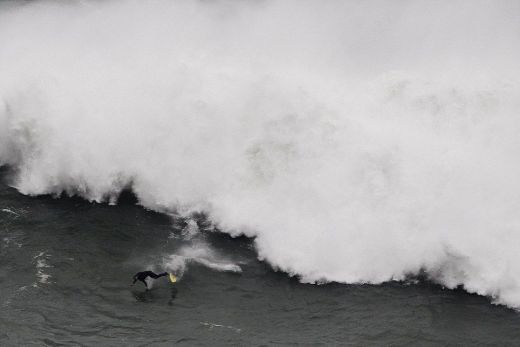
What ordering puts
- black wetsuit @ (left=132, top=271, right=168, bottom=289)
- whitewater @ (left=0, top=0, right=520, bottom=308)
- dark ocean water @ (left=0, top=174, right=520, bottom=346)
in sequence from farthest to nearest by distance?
whitewater @ (left=0, top=0, right=520, bottom=308) → black wetsuit @ (left=132, top=271, right=168, bottom=289) → dark ocean water @ (left=0, top=174, right=520, bottom=346)

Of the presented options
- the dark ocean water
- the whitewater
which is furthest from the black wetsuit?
the whitewater

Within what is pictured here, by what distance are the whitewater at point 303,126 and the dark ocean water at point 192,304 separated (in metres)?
0.85

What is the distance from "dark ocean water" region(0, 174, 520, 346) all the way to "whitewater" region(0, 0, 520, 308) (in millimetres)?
849

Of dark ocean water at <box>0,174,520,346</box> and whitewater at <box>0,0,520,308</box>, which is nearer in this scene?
dark ocean water at <box>0,174,520,346</box>

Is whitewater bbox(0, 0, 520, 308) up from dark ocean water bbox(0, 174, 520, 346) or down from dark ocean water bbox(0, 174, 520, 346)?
up

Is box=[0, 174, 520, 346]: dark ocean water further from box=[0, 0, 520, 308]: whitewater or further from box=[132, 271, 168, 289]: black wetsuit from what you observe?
box=[0, 0, 520, 308]: whitewater

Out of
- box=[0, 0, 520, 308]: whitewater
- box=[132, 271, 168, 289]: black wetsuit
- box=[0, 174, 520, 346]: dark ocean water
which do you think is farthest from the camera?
box=[0, 0, 520, 308]: whitewater

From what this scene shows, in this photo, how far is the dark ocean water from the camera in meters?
16.5

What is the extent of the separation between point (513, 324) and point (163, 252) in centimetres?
1091

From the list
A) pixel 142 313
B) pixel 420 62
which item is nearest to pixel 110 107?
→ pixel 142 313

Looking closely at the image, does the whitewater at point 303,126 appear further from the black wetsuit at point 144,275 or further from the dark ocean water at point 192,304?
the black wetsuit at point 144,275

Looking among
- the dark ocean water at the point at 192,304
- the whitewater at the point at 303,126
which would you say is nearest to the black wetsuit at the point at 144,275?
the dark ocean water at the point at 192,304

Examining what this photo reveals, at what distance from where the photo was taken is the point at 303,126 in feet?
71.7

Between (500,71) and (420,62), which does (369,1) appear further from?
(500,71)
